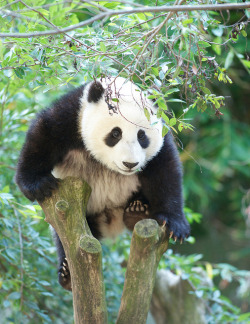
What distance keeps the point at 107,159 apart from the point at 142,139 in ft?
0.87

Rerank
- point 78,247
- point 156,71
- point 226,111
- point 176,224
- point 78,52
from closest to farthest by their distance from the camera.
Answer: point 156,71 < point 78,247 < point 78,52 < point 176,224 < point 226,111

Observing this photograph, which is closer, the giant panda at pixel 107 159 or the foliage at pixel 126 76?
the foliage at pixel 126 76

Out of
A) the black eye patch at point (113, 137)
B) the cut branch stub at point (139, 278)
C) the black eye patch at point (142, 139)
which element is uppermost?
the black eye patch at point (113, 137)

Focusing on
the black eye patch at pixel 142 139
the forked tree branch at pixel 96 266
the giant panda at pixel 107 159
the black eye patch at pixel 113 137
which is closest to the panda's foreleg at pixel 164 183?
the giant panda at pixel 107 159

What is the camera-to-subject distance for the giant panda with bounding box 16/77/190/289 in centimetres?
301

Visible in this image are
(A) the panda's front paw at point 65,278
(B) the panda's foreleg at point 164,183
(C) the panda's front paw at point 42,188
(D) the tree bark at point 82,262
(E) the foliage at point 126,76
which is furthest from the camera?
(B) the panda's foreleg at point 164,183

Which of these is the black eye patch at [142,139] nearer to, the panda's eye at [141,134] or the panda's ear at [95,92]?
the panda's eye at [141,134]

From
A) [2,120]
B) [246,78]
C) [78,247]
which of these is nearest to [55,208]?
[78,247]

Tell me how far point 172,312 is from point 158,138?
74.9 inches

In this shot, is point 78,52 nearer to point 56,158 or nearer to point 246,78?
point 56,158

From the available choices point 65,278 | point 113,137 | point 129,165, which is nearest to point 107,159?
point 113,137

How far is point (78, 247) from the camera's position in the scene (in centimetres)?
258

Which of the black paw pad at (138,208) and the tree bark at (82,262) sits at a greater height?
the tree bark at (82,262)

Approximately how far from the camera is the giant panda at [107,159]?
3.01 meters
